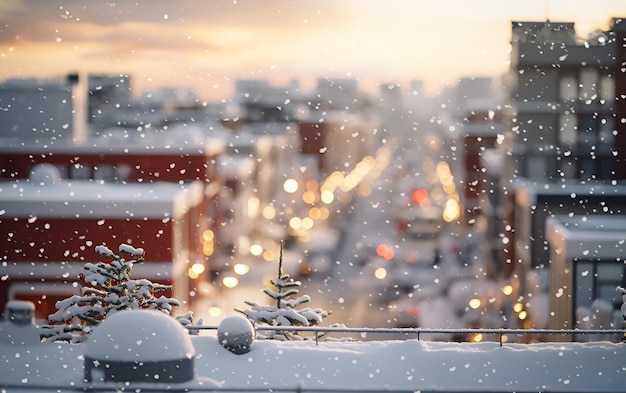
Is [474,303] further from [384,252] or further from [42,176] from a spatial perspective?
[42,176]

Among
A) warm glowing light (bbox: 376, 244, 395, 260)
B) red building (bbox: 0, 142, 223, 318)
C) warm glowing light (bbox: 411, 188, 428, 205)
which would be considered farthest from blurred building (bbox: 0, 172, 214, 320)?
warm glowing light (bbox: 411, 188, 428, 205)

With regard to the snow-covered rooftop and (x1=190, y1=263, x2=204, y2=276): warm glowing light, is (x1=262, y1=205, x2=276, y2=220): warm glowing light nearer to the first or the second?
(x1=190, y1=263, x2=204, y2=276): warm glowing light

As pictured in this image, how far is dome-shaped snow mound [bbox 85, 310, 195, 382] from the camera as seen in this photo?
29.4 feet

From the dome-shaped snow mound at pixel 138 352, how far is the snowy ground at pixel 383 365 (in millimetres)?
460

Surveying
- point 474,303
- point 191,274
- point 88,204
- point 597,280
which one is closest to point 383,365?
point 597,280

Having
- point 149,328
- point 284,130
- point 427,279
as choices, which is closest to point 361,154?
point 284,130

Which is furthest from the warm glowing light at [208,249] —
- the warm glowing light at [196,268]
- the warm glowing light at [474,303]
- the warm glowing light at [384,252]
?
the warm glowing light at [384,252]

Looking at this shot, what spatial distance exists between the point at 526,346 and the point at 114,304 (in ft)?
18.4

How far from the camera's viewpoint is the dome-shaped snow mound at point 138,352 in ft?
29.4

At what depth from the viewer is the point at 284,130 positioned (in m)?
68.7

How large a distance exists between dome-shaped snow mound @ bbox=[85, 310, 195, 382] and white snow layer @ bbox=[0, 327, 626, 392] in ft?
1.68

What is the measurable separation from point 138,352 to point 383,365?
3057 mm

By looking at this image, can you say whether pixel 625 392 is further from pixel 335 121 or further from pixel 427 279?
pixel 335 121

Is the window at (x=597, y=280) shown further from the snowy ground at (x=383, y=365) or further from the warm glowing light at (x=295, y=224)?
the warm glowing light at (x=295, y=224)
